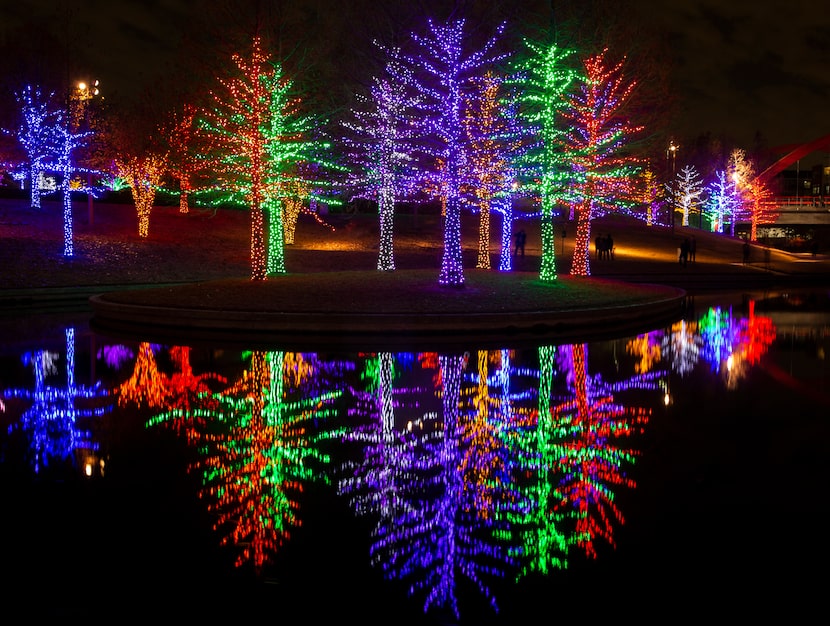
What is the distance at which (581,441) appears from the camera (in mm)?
8812

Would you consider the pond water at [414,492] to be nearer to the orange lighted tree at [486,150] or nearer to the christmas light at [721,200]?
the orange lighted tree at [486,150]

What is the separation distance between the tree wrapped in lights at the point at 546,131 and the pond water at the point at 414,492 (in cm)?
1599

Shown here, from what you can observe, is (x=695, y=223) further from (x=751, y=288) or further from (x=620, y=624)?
(x=620, y=624)

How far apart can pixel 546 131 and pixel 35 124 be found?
89.5 ft

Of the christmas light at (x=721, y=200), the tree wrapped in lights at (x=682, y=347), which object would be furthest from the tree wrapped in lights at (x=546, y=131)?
the christmas light at (x=721, y=200)

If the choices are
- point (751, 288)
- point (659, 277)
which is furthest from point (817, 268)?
point (659, 277)

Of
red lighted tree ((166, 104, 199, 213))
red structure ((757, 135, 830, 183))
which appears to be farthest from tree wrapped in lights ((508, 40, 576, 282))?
red structure ((757, 135, 830, 183))

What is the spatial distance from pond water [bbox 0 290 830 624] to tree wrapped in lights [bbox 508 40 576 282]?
52.5ft

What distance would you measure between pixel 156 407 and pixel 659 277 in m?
31.5

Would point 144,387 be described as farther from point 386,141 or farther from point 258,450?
point 386,141

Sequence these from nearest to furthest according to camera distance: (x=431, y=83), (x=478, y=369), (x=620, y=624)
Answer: (x=620, y=624) → (x=478, y=369) → (x=431, y=83)

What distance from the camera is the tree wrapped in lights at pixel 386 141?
98.5ft

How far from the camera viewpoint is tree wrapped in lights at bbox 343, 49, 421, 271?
30.0 m

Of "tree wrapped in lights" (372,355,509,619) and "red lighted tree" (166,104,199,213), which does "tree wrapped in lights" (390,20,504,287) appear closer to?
"tree wrapped in lights" (372,355,509,619)
